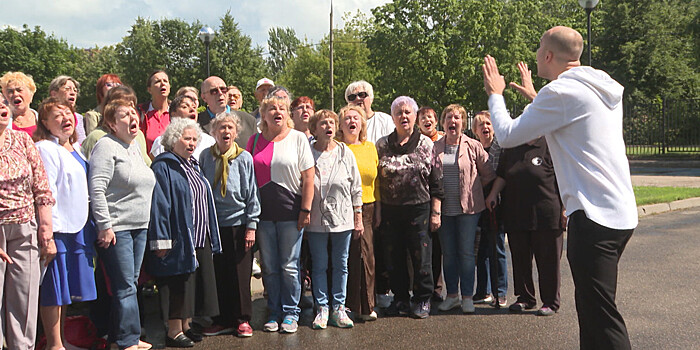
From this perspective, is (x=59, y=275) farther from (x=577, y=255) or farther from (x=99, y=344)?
(x=577, y=255)

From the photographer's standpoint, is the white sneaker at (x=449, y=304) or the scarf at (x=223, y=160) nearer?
the scarf at (x=223, y=160)

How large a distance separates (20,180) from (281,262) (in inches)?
91.8

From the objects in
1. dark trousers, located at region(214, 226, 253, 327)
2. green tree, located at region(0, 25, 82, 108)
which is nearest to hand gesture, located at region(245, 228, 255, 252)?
dark trousers, located at region(214, 226, 253, 327)

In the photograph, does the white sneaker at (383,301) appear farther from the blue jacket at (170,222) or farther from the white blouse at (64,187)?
the white blouse at (64,187)

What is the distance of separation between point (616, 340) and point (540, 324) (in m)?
2.57

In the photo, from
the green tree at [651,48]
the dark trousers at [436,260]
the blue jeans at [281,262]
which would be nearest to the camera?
the blue jeans at [281,262]

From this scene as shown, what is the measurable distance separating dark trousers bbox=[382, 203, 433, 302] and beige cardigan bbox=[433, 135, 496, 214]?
0.41 metres

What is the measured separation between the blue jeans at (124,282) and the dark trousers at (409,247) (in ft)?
7.78

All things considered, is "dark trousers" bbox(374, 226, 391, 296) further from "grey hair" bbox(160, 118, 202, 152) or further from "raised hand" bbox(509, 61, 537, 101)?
"raised hand" bbox(509, 61, 537, 101)

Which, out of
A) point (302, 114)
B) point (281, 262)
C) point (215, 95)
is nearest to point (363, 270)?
point (281, 262)

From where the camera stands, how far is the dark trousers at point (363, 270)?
615cm

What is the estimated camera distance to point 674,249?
9203 millimetres

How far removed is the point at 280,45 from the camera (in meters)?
92.0

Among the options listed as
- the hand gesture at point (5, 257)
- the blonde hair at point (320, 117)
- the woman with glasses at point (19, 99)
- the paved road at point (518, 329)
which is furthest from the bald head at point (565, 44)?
the woman with glasses at point (19, 99)
